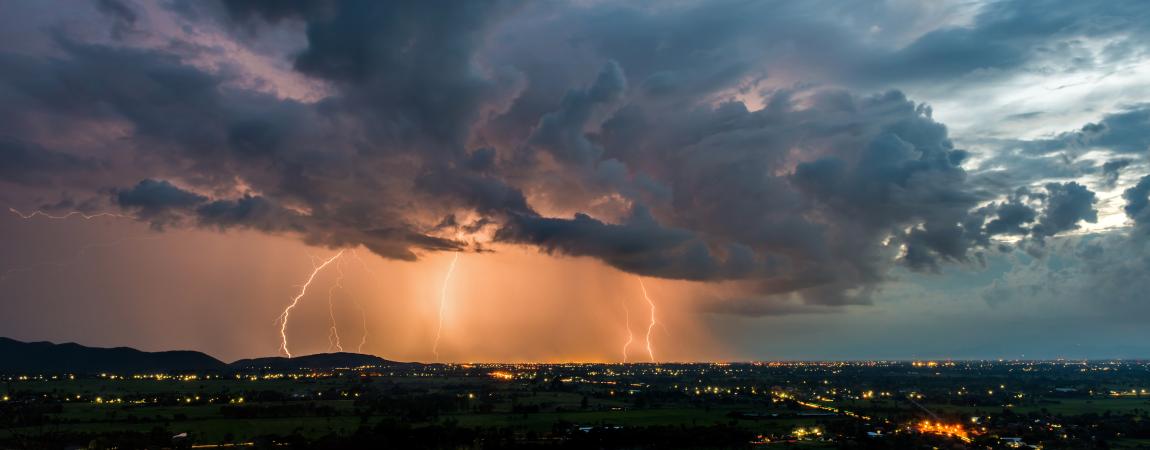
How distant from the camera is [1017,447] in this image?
5089 inches

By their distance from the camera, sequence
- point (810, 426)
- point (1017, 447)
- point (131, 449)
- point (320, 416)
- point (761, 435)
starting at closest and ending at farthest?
point (131, 449), point (1017, 447), point (761, 435), point (810, 426), point (320, 416)

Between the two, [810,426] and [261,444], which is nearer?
[261,444]

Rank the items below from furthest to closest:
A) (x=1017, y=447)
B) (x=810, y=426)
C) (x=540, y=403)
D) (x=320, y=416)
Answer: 1. (x=540, y=403)
2. (x=320, y=416)
3. (x=810, y=426)
4. (x=1017, y=447)

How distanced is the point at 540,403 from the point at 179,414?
81393mm

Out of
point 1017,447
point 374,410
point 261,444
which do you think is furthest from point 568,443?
point 1017,447

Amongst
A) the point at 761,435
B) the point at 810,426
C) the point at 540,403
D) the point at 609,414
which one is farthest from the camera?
the point at 540,403

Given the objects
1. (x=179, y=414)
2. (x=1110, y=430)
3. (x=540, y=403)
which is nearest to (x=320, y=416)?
(x=179, y=414)

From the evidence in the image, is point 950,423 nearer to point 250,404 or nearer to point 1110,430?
point 1110,430

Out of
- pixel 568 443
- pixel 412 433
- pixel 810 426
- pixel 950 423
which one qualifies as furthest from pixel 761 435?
pixel 412 433

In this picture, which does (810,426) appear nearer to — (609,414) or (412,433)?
(609,414)

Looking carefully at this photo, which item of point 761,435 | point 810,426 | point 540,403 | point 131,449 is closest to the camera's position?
point 131,449

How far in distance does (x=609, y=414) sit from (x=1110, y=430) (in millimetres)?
98038

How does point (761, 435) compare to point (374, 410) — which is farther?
point (374, 410)

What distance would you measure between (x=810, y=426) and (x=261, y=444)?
101407mm
